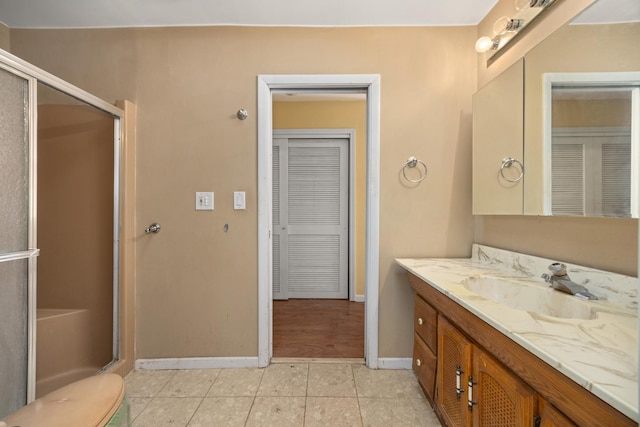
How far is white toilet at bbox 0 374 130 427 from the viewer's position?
2.95 ft

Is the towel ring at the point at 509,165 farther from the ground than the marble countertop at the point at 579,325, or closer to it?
farther from the ground

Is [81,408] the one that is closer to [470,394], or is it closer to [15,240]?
[15,240]

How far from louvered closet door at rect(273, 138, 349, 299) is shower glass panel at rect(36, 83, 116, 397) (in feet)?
5.77

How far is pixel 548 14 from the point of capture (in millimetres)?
1371

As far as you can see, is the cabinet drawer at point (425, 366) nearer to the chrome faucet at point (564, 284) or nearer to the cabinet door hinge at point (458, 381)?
the cabinet door hinge at point (458, 381)

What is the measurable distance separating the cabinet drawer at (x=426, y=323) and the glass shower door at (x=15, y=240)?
1.94 m

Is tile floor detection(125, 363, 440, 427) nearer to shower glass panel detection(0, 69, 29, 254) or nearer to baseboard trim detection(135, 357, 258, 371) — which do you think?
baseboard trim detection(135, 357, 258, 371)

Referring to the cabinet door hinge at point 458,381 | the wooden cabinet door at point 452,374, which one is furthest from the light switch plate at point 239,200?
the cabinet door hinge at point 458,381

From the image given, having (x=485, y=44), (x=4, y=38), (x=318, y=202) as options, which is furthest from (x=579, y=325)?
(x=4, y=38)

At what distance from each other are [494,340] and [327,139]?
2776 mm

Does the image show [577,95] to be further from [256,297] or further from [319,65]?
[256,297]

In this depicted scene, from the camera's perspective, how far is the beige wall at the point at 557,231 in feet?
3.44

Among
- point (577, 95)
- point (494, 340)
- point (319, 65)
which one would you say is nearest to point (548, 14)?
point (577, 95)

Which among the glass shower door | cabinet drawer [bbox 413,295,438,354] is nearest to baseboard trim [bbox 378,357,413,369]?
cabinet drawer [bbox 413,295,438,354]
